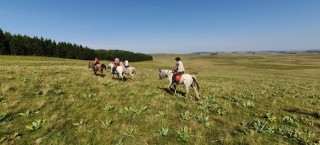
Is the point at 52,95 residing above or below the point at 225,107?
above

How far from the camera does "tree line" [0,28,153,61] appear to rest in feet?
270

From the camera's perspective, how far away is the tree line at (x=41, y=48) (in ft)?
270

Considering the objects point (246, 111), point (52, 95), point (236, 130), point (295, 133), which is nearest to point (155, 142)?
point (236, 130)

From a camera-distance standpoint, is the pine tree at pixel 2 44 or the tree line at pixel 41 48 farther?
the tree line at pixel 41 48

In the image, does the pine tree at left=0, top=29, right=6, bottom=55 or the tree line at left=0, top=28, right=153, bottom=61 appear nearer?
the pine tree at left=0, top=29, right=6, bottom=55

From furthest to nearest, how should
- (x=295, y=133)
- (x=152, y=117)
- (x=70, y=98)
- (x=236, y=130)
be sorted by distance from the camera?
(x=70, y=98) < (x=152, y=117) < (x=236, y=130) < (x=295, y=133)

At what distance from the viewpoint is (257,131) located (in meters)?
8.05

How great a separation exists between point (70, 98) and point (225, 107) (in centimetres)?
964

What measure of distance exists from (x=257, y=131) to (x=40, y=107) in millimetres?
10275

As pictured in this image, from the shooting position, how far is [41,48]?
3558 inches

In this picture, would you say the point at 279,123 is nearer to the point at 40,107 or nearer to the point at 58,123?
the point at 58,123

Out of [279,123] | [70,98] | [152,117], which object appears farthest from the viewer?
[70,98]

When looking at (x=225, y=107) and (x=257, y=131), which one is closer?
(x=257, y=131)

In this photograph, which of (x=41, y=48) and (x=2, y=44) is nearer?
(x=2, y=44)
